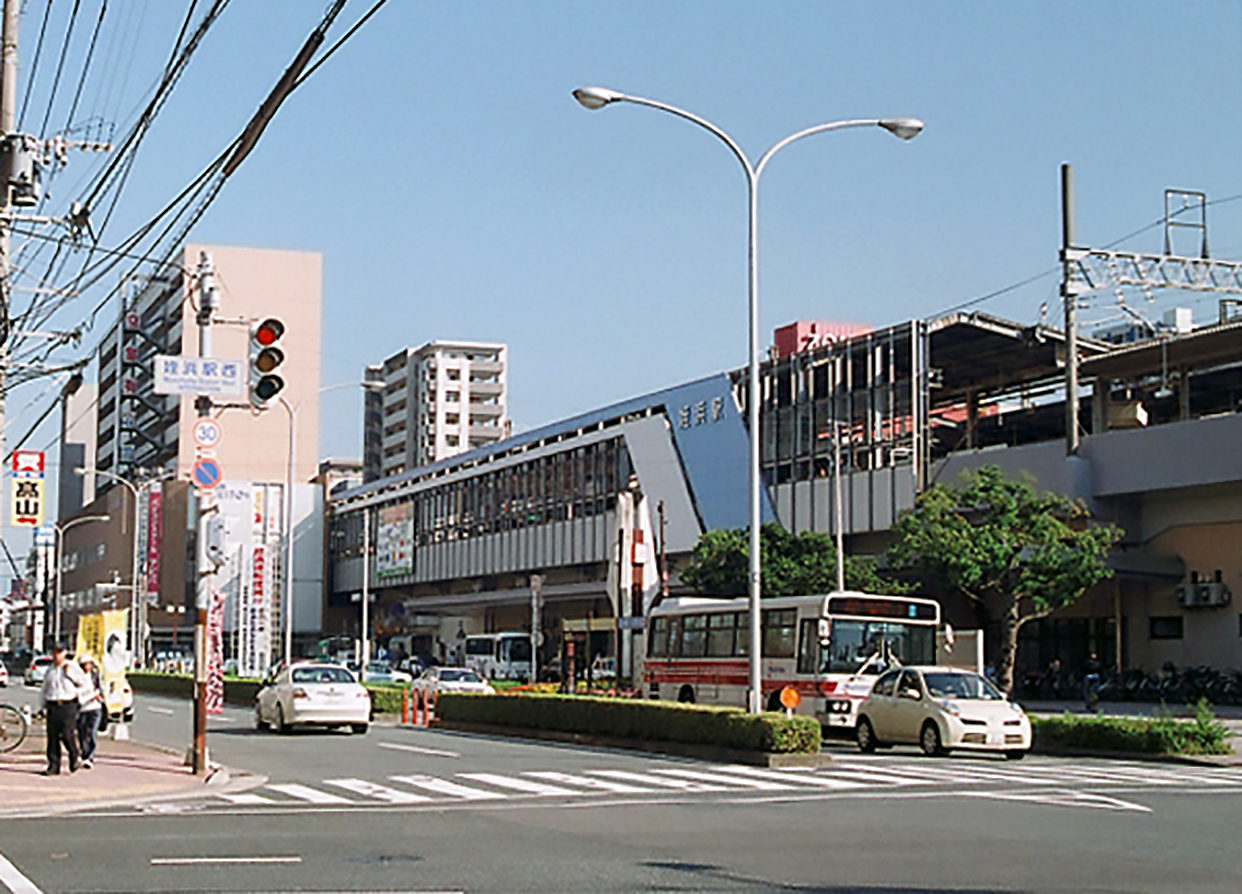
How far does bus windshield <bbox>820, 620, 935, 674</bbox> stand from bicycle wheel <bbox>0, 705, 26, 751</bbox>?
1408 cm

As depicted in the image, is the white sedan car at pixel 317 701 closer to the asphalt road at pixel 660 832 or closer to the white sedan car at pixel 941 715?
the asphalt road at pixel 660 832

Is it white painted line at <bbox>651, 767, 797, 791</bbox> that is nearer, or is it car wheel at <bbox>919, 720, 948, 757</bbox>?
white painted line at <bbox>651, 767, 797, 791</bbox>

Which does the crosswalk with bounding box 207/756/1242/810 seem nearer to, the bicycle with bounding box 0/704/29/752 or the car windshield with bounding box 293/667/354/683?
the bicycle with bounding box 0/704/29/752

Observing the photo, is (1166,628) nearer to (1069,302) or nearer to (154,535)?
(1069,302)

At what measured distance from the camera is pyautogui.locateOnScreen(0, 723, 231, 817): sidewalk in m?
18.0

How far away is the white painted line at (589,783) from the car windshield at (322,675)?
510 inches

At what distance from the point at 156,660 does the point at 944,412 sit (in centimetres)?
5605

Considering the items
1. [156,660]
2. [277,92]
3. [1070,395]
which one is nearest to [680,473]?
[1070,395]

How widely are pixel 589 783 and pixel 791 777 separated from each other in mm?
2954

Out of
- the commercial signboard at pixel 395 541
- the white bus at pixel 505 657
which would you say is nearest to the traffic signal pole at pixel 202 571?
the white bus at pixel 505 657

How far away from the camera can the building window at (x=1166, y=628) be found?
49.8 meters

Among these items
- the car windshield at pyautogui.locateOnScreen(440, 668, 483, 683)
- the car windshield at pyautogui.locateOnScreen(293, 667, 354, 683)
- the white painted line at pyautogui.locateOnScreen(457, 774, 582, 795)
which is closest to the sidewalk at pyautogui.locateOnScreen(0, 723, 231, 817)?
the white painted line at pyautogui.locateOnScreen(457, 774, 582, 795)

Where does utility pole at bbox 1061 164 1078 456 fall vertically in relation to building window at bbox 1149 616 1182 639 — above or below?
above

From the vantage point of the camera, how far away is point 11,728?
1003 inches
